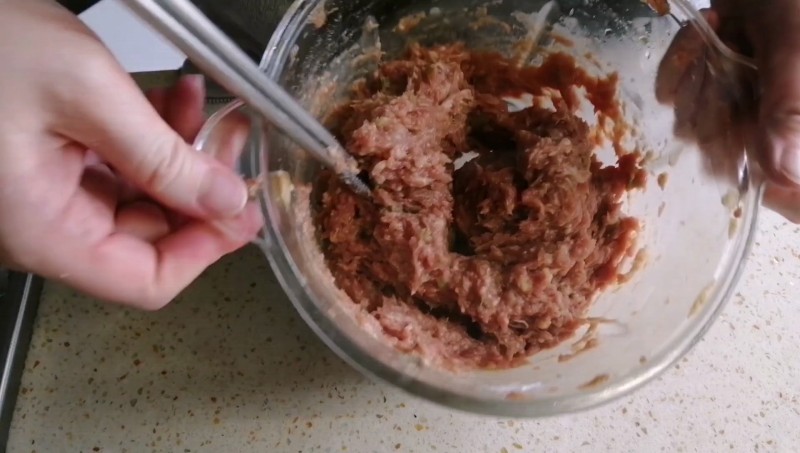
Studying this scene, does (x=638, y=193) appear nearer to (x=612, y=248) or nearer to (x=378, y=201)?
(x=612, y=248)

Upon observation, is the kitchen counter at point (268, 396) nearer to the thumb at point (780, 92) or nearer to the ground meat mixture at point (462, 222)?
the ground meat mixture at point (462, 222)

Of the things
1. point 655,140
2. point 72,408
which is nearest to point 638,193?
point 655,140

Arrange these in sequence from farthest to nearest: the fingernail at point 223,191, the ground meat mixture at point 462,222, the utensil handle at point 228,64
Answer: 1. the ground meat mixture at point 462,222
2. the fingernail at point 223,191
3. the utensil handle at point 228,64

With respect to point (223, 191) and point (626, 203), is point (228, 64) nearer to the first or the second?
point (223, 191)

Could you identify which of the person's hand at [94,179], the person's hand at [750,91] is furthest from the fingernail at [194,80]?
the person's hand at [750,91]

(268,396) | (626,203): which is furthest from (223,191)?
(626,203)

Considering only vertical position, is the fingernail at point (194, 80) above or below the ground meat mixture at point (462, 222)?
above
